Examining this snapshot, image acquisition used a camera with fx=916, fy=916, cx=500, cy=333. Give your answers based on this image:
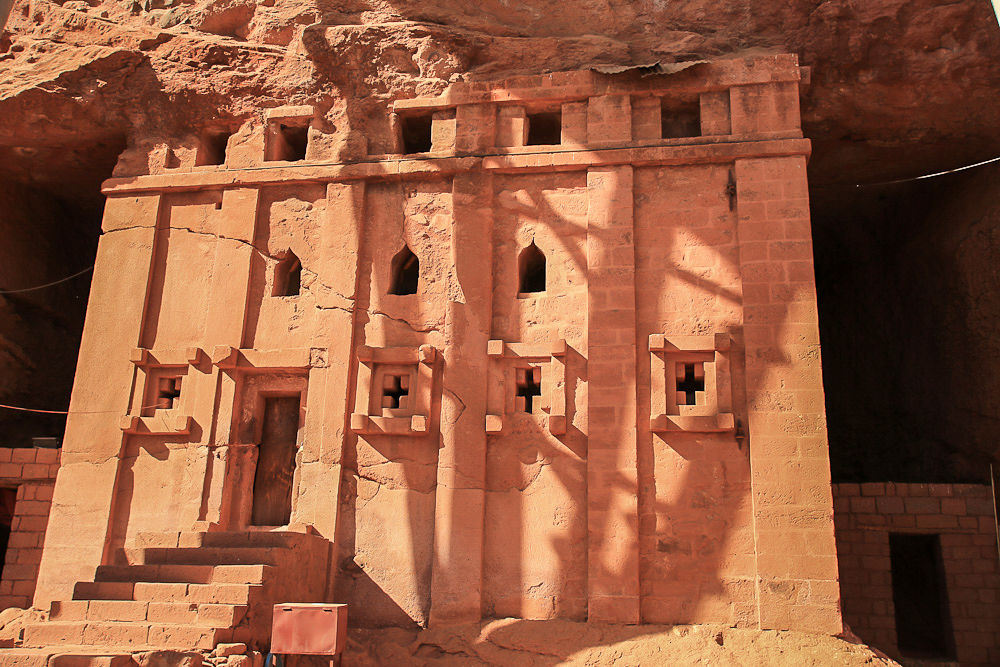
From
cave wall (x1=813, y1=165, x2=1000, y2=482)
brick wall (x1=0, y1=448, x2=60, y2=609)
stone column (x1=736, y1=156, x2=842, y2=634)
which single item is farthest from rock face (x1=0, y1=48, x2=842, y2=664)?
cave wall (x1=813, y1=165, x2=1000, y2=482)

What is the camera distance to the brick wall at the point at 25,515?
10.5 metres

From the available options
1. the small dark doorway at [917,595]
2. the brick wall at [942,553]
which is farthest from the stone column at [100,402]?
the small dark doorway at [917,595]

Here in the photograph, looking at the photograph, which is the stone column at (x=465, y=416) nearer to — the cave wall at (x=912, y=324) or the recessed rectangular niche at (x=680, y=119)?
the recessed rectangular niche at (x=680, y=119)

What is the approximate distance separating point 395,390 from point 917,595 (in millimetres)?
7772

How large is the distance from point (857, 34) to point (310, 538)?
8.13 metres

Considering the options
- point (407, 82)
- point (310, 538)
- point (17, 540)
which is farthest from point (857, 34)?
point (17, 540)

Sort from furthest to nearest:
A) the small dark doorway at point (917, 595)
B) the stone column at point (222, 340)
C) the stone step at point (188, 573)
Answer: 1. the small dark doorway at point (917, 595)
2. the stone column at point (222, 340)
3. the stone step at point (188, 573)

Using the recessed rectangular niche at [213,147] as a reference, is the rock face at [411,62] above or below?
above

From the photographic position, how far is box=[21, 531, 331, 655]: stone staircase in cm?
737

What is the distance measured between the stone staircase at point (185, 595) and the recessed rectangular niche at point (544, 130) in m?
5.50

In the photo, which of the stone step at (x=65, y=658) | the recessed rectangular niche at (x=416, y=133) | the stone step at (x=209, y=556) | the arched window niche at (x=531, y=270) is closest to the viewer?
the stone step at (x=65, y=658)

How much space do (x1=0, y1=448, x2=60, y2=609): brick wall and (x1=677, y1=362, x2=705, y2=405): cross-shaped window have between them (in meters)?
7.36

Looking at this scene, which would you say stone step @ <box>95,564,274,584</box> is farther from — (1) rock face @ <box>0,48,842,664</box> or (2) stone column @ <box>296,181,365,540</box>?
(2) stone column @ <box>296,181,365,540</box>

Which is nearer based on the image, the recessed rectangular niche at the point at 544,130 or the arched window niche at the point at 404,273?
the arched window niche at the point at 404,273
